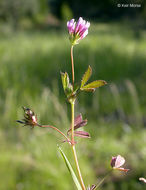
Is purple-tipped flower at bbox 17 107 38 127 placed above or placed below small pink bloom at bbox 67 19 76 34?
below

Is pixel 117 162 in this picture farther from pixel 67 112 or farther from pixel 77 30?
pixel 67 112

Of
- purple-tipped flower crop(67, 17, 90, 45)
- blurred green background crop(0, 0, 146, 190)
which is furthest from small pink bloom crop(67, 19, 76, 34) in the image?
blurred green background crop(0, 0, 146, 190)

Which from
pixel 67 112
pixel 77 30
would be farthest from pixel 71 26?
pixel 67 112

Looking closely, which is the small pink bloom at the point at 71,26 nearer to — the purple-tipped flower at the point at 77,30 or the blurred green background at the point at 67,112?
the purple-tipped flower at the point at 77,30

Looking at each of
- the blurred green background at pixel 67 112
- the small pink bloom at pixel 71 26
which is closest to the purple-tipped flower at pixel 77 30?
the small pink bloom at pixel 71 26

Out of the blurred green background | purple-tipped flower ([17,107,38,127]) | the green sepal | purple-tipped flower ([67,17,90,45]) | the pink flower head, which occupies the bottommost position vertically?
the blurred green background

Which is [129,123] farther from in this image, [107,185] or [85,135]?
[85,135]

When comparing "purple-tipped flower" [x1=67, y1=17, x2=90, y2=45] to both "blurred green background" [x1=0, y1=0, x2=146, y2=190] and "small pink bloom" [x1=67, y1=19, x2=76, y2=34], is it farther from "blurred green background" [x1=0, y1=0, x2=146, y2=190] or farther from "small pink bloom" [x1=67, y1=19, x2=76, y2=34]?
"blurred green background" [x1=0, y1=0, x2=146, y2=190]

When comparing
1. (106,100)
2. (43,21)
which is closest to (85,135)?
(106,100)
